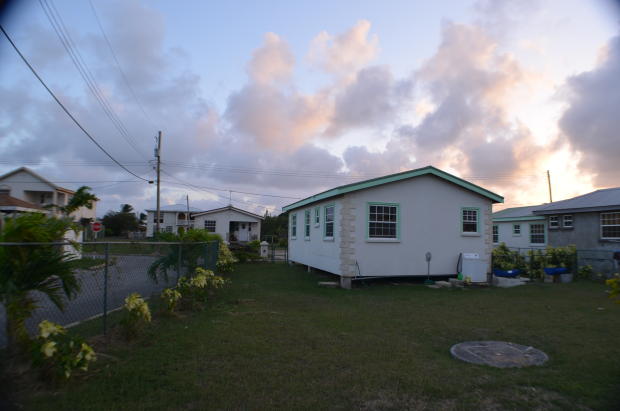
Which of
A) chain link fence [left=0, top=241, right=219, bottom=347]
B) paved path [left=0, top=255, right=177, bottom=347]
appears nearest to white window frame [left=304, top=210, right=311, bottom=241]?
chain link fence [left=0, top=241, right=219, bottom=347]

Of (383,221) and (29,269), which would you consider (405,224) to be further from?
(29,269)

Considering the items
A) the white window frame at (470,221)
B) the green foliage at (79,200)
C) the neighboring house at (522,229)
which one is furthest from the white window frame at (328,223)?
the neighboring house at (522,229)

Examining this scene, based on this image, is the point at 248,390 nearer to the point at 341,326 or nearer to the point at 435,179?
the point at 341,326

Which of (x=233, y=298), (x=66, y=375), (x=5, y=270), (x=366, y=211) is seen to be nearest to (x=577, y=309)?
(x=366, y=211)

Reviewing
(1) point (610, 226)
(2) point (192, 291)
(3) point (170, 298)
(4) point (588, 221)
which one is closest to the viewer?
(3) point (170, 298)

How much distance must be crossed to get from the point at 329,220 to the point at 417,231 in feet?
10.4

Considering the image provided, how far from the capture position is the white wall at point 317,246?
13.3 meters

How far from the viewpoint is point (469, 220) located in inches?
563

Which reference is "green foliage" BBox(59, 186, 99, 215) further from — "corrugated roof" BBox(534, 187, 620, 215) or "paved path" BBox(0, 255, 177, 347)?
"corrugated roof" BBox(534, 187, 620, 215)

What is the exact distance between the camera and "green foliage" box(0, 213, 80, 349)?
394 cm

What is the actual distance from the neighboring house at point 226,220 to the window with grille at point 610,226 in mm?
28592

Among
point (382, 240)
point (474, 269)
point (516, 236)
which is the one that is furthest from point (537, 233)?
point (382, 240)

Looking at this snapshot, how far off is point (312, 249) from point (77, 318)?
10549mm

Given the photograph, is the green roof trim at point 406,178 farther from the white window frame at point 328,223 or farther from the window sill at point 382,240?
the window sill at point 382,240
